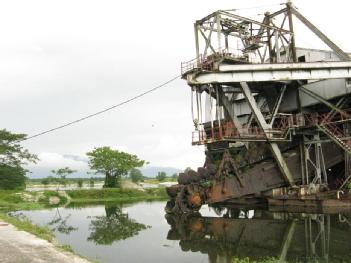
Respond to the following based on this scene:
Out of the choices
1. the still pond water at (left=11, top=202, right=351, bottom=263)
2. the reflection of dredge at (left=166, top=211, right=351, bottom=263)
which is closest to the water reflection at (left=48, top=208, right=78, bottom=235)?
the still pond water at (left=11, top=202, right=351, bottom=263)

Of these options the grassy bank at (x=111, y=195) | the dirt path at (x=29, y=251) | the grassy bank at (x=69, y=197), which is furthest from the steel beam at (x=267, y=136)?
the grassy bank at (x=111, y=195)

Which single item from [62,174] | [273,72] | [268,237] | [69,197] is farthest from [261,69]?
[62,174]

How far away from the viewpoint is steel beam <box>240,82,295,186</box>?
78.6 ft

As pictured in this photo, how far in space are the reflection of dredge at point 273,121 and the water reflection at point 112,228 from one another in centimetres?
340

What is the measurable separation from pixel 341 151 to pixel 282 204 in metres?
5.11

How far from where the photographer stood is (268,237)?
16078 mm

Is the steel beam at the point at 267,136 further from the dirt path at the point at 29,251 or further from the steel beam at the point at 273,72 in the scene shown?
the dirt path at the point at 29,251

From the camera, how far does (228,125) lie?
23.7 metres

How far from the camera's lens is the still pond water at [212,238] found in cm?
1297

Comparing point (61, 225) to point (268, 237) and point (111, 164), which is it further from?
point (111, 164)

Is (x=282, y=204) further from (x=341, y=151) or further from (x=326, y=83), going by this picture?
(x=326, y=83)

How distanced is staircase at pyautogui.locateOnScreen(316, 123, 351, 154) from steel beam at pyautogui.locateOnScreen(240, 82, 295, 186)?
2720 mm

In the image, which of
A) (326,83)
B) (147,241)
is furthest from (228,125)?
(147,241)

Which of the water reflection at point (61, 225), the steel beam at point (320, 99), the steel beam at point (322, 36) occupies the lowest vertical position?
the water reflection at point (61, 225)
